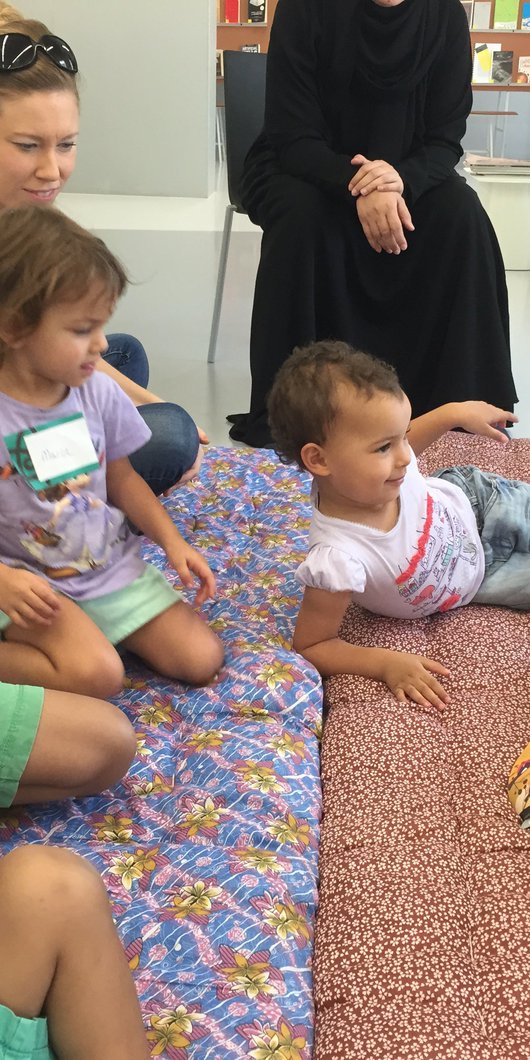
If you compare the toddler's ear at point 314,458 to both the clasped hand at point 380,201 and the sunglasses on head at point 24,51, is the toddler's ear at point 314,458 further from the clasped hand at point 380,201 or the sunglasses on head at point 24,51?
the clasped hand at point 380,201

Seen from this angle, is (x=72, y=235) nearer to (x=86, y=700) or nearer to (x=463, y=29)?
(x=86, y=700)

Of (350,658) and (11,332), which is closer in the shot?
(11,332)

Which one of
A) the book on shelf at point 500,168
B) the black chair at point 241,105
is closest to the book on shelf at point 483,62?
the book on shelf at point 500,168

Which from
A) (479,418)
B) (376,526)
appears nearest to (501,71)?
(479,418)

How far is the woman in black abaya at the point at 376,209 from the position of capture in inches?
88.2

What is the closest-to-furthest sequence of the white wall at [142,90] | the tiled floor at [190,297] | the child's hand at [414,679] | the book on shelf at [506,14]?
the child's hand at [414,679] < the tiled floor at [190,297] < the white wall at [142,90] < the book on shelf at [506,14]

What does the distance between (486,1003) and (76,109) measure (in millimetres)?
1383

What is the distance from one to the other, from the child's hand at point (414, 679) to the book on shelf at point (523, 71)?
678cm

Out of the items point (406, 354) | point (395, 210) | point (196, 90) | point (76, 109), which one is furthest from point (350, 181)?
point (196, 90)

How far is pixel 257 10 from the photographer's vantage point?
6.91m

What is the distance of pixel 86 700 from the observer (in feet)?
3.50

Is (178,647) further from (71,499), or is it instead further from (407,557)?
(407,557)

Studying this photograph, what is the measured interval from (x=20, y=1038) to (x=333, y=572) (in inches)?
29.7

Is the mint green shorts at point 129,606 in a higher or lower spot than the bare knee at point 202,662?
higher
